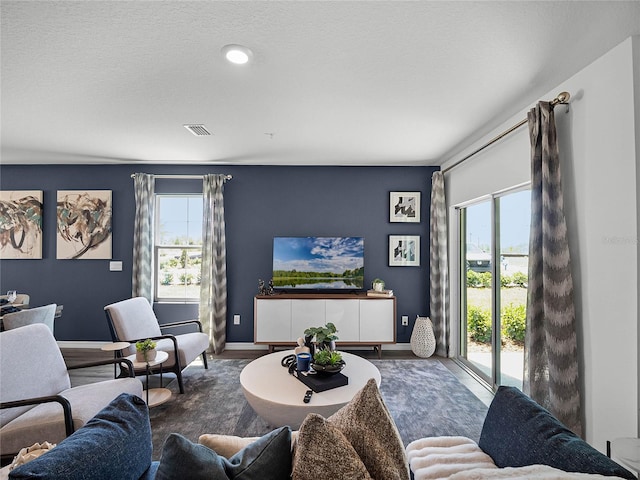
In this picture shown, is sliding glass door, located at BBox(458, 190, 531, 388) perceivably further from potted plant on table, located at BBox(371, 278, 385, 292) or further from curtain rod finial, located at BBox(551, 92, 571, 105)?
potted plant on table, located at BBox(371, 278, 385, 292)

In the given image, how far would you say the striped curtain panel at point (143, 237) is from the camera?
4133mm

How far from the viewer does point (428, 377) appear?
332 centimetres

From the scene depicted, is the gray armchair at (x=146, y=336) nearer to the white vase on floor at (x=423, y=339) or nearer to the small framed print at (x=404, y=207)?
the white vase on floor at (x=423, y=339)

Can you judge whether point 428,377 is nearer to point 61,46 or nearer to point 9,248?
point 61,46

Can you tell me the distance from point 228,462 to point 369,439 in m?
0.48

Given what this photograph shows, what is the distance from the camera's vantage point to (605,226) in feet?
5.82

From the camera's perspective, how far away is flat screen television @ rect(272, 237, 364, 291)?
13.8 feet

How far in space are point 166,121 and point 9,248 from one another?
3.53m

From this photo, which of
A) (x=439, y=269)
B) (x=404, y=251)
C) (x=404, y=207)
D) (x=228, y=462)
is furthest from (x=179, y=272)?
(x=228, y=462)

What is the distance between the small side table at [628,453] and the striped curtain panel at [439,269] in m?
2.63

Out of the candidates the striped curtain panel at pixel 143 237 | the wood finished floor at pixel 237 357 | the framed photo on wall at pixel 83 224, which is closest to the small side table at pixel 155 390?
the wood finished floor at pixel 237 357

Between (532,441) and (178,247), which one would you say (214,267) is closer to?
(178,247)

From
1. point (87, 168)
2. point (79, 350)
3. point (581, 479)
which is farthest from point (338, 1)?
point (79, 350)

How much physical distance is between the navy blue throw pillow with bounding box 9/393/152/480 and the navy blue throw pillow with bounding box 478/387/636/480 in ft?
4.64
